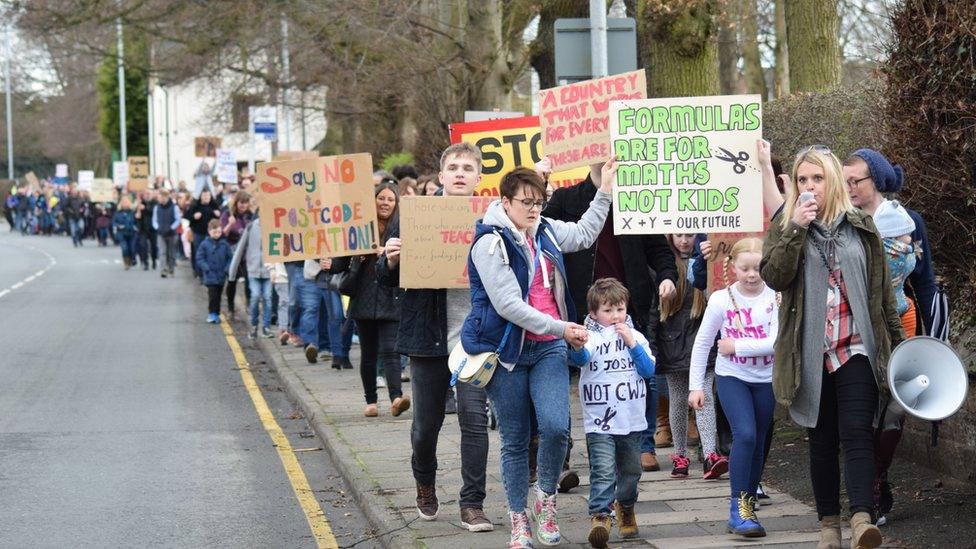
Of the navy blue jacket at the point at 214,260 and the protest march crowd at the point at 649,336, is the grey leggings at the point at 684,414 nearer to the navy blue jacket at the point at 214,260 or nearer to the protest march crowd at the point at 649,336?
the protest march crowd at the point at 649,336

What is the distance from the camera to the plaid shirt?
6.12 metres

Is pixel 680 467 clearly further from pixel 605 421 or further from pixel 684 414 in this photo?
pixel 605 421

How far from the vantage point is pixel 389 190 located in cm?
1067

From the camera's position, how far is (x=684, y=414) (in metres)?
8.77

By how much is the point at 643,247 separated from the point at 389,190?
10.4 feet

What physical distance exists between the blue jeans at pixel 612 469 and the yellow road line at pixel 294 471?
4.77 feet

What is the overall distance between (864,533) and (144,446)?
19.7ft

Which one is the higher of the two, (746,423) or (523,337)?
(523,337)

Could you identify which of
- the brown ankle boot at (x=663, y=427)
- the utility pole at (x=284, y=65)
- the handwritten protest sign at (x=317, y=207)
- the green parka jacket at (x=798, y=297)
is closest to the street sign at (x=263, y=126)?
the utility pole at (x=284, y=65)

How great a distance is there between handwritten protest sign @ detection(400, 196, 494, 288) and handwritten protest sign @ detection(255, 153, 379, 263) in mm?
2382

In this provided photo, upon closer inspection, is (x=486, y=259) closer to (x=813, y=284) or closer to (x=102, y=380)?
(x=813, y=284)

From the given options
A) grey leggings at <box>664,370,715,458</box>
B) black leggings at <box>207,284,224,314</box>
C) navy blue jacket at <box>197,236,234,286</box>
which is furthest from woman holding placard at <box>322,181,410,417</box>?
black leggings at <box>207,284,224,314</box>

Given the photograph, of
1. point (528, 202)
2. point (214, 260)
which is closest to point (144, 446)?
point (528, 202)

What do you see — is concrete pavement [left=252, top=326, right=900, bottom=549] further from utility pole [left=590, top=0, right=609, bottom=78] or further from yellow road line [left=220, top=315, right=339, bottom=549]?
utility pole [left=590, top=0, right=609, bottom=78]
